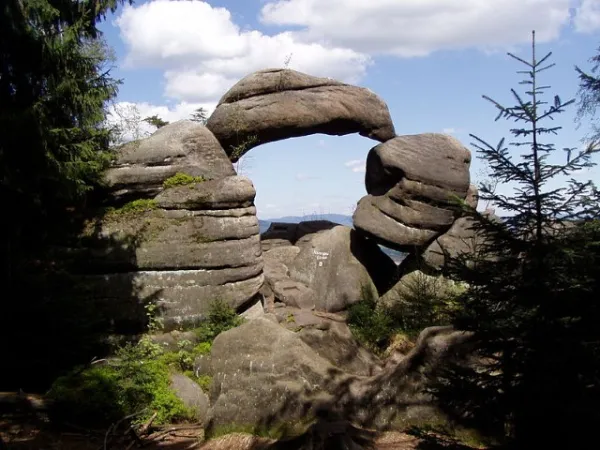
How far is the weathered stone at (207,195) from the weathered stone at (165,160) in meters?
0.34

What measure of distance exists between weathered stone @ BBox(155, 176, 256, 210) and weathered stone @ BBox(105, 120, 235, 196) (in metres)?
0.34

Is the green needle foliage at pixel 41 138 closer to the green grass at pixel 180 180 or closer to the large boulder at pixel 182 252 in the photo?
the large boulder at pixel 182 252

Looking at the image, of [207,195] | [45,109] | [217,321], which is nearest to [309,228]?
[207,195]

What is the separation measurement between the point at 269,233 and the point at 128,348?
11843 mm

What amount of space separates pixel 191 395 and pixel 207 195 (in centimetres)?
549

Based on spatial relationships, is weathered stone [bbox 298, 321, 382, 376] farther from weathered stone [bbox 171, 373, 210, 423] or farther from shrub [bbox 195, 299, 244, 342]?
shrub [bbox 195, 299, 244, 342]

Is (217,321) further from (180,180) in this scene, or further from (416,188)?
(416,188)

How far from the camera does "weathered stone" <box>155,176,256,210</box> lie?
1365 cm

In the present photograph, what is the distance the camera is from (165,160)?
1397 centimetres

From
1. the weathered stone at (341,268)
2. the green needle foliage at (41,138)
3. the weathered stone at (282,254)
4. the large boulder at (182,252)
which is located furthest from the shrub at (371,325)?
the green needle foliage at (41,138)

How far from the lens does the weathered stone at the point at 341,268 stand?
17.8 metres

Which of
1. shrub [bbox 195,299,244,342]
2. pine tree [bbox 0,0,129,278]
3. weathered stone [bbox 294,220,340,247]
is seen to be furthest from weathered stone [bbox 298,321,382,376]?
weathered stone [bbox 294,220,340,247]

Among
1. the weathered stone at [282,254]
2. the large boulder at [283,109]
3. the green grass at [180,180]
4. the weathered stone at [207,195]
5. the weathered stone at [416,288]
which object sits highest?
the large boulder at [283,109]

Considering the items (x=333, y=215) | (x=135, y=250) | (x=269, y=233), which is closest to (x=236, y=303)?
(x=135, y=250)
